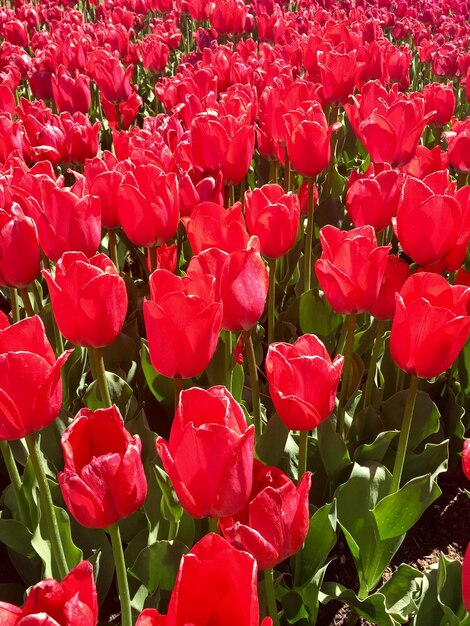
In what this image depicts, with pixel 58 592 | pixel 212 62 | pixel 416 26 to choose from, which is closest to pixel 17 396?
pixel 58 592

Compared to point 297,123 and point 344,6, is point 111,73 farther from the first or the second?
point 344,6

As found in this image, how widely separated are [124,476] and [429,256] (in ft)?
3.11

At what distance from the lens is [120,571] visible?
1143 mm

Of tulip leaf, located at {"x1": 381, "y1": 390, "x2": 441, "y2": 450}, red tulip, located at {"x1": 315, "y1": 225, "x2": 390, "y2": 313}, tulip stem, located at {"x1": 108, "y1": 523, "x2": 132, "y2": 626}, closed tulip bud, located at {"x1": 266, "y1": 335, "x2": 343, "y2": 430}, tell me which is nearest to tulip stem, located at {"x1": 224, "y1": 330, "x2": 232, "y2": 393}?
red tulip, located at {"x1": 315, "y1": 225, "x2": 390, "y2": 313}

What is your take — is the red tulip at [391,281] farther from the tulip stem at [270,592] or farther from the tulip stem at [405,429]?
the tulip stem at [270,592]

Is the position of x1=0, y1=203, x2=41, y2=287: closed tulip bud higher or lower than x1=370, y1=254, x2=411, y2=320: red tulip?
higher

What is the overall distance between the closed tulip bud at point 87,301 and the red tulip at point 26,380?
18 cm

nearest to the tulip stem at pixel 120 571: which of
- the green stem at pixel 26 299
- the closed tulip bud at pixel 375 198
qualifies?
the green stem at pixel 26 299

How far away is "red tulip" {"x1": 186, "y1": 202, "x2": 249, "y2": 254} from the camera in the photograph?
4.84 feet

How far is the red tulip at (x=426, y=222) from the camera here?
1.54 metres

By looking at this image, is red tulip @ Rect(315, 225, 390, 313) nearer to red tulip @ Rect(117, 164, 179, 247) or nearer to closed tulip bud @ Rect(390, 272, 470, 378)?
closed tulip bud @ Rect(390, 272, 470, 378)

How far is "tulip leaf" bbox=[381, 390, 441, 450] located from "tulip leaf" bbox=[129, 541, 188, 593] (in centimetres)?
76

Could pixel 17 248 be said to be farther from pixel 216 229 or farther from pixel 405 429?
pixel 405 429

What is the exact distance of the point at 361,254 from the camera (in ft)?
4.61
